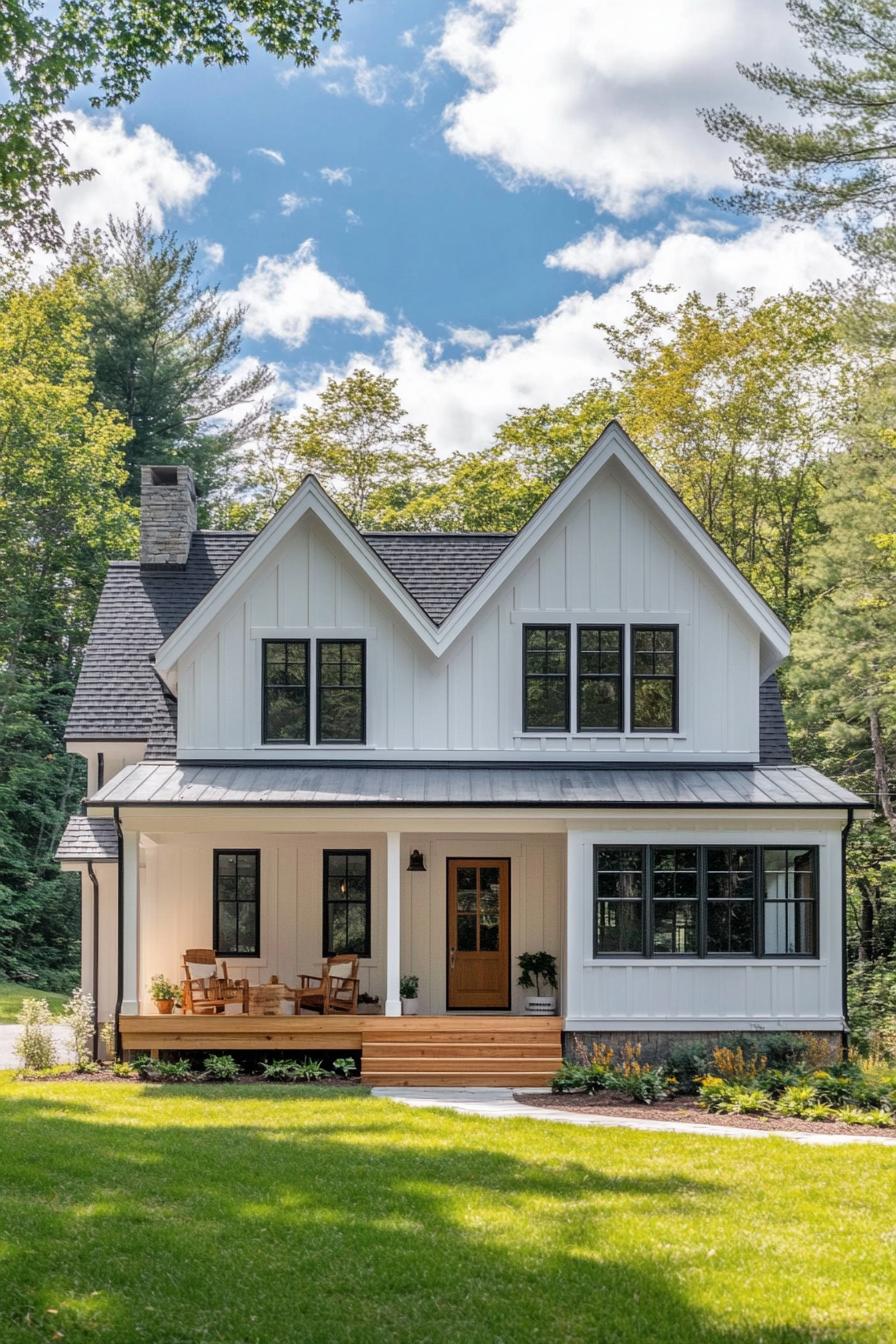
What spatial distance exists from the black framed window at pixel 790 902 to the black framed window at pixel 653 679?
8.44 feet

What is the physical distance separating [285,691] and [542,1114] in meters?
7.34

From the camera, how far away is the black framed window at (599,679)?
17.9 meters

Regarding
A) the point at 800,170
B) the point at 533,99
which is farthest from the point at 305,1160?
the point at 800,170

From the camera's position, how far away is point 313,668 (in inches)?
703

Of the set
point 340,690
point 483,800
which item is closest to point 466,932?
point 483,800

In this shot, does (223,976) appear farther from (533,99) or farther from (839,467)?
(839,467)

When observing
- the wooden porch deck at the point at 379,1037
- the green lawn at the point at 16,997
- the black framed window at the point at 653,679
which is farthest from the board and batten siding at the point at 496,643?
the green lawn at the point at 16,997

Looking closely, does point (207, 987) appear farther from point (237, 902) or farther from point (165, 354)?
point (165, 354)

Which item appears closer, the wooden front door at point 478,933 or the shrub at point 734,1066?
the shrub at point 734,1066

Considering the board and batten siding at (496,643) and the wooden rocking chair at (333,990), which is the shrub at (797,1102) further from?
the wooden rocking chair at (333,990)

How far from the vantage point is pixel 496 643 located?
58.5 ft

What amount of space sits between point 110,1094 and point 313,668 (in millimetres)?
6550

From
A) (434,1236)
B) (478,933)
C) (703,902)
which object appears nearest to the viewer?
(434,1236)

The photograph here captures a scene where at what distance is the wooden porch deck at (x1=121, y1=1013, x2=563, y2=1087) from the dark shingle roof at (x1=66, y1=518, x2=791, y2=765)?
4.17 m
